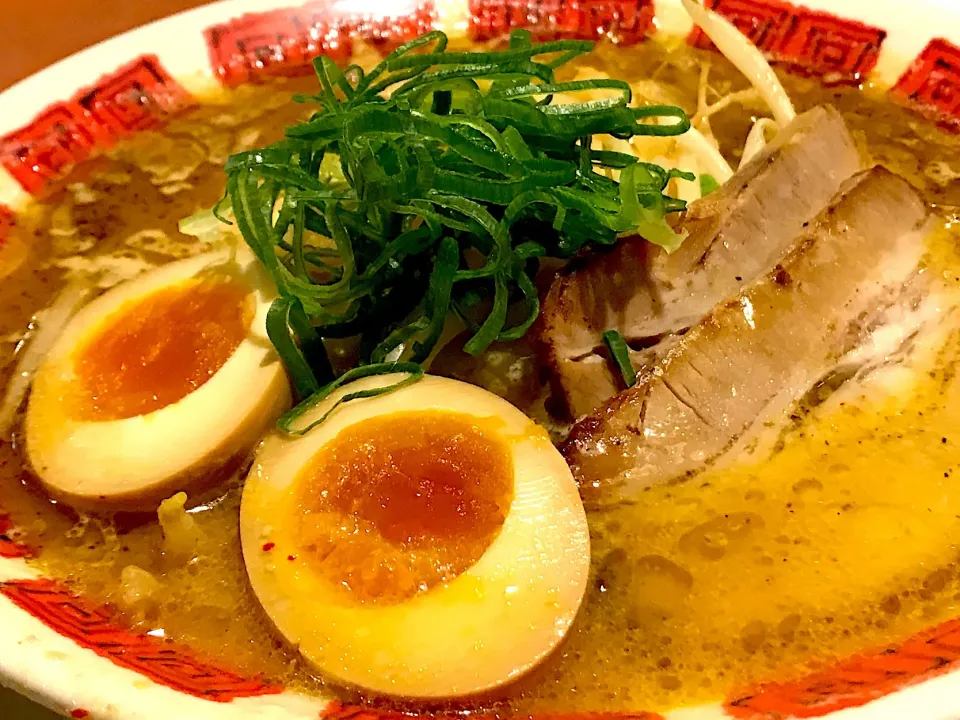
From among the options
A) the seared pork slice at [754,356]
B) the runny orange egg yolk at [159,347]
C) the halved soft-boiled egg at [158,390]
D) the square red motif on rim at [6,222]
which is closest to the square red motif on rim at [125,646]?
the halved soft-boiled egg at [158,390]

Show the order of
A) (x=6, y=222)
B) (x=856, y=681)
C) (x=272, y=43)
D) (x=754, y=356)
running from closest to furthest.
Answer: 1. (x=856, y=681)
2. (x=754, y=356)
3. (x=6, y=222)
4. (x=272, y=43)

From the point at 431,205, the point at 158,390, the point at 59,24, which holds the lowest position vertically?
the point at 59,24

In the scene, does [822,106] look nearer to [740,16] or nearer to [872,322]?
[872,322]

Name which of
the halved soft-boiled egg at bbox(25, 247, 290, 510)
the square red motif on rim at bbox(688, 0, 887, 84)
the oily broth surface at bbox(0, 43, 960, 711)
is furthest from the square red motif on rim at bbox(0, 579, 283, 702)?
the square red motif on rim at bbox(688, 0, 887, 84)

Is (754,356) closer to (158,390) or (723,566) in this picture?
(723,566)

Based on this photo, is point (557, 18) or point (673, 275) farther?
point (557, 18)

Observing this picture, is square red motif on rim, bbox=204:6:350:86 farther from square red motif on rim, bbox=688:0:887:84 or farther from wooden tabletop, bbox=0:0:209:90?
square red motif on rim, bbox=688:0:887:84

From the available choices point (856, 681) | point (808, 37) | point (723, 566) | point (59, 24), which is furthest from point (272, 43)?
point (856, 681)
